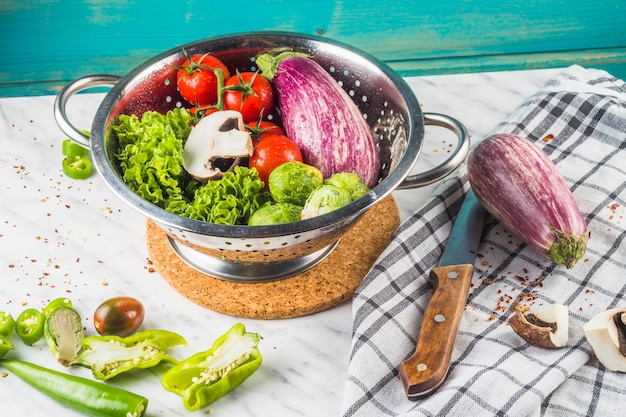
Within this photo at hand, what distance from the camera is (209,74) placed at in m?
1.45

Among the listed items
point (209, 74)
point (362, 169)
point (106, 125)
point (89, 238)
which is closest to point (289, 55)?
point (209, 74)

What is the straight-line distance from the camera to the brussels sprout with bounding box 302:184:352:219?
120 centimetres

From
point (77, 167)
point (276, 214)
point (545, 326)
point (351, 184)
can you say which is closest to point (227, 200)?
point (276, 214)

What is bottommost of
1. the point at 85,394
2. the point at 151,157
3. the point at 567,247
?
the point at 85,394

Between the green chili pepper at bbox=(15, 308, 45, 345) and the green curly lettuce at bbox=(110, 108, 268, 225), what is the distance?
26 cm

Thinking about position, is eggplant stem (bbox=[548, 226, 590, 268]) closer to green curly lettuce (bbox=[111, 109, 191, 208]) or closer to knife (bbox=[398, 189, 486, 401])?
knife (bbox=[398, 189, 486, 401])

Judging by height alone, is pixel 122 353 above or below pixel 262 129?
below

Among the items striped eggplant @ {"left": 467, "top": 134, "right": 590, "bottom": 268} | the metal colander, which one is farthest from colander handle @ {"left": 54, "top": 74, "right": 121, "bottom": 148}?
striped eggplant @ {"left": 467, "top": 134, "right": 590, "bottom": 268}

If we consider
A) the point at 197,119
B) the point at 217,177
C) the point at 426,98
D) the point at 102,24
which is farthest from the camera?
the point at 102,24

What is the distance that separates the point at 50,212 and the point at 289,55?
561 mm

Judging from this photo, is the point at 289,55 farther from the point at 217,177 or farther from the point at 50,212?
the point at 50,212

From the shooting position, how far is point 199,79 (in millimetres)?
1444

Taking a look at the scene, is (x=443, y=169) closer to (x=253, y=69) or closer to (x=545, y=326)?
(x=545, y=326)

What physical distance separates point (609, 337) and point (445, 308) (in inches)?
9.5
